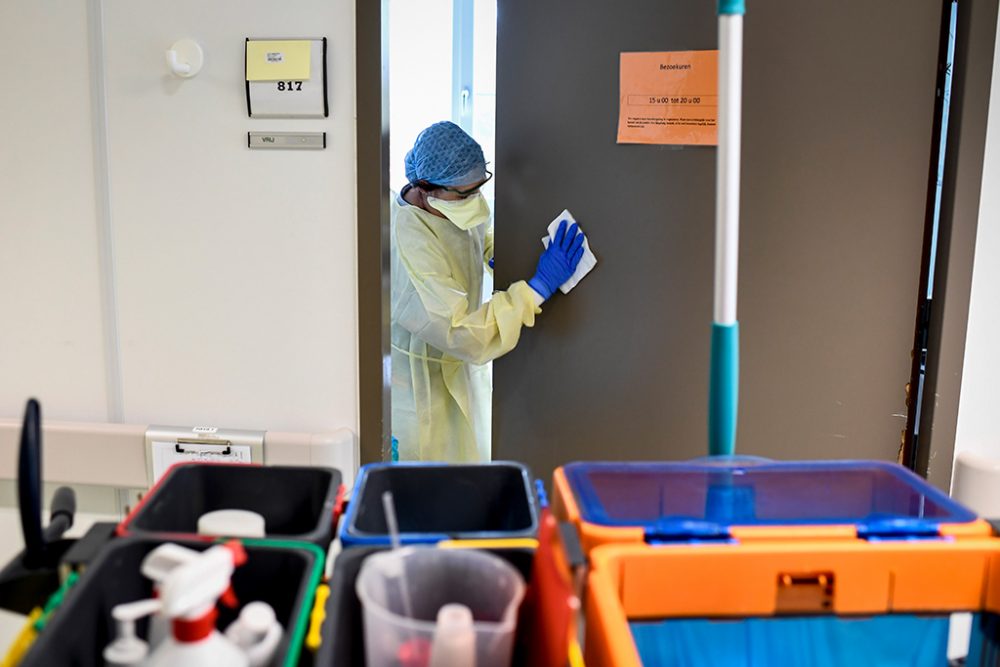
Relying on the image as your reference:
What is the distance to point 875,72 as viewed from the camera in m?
1.51

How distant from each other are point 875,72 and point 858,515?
3.78 feet

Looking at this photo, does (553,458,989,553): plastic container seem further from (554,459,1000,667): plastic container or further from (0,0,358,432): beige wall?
(0,0,358,432): beige wall

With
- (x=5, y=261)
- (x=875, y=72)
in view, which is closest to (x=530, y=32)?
(x=875, y=72)

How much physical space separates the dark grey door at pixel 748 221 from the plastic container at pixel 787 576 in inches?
37.4

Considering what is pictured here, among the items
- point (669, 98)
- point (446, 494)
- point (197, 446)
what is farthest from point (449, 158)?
point (446, 494)

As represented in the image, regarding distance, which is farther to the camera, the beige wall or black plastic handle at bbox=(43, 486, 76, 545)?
the beige wall

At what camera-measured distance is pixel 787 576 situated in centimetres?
64

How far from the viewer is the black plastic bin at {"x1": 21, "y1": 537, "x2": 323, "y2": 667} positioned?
510 millimetres

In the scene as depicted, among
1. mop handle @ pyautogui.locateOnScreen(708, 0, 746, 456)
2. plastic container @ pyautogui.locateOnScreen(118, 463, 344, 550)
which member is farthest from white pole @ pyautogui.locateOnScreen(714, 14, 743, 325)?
plastic container @ pyautogui.locateOnScreen(118, 463, 344, 550)

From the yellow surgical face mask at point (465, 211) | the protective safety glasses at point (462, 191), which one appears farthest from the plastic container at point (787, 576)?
the protective safety glasses at point (462, 191)

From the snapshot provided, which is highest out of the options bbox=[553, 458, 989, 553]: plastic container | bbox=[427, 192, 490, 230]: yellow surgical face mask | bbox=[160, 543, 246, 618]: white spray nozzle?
bbox=[427, 192, 490, 230]: yellow surgical face mask

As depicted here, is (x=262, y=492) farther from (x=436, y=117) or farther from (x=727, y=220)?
(x=436, y=117)

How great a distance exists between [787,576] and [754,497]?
10 centimetres

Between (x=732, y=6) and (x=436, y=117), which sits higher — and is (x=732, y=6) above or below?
below
